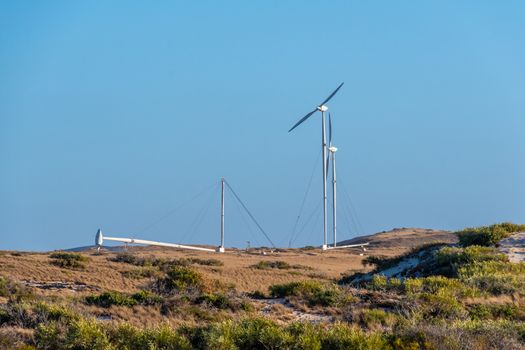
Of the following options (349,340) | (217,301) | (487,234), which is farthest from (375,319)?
(487,234)

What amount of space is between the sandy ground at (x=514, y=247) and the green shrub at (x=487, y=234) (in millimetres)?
373

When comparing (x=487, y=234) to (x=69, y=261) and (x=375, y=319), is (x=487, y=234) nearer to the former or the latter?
(x=375, y=319)

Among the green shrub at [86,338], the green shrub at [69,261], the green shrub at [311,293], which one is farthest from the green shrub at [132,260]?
the green shrub at [86,338]

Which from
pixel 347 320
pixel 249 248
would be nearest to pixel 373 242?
pixel 249 248

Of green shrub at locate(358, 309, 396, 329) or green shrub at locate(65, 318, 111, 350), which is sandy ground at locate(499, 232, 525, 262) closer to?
green shrub at locate(358, 309, 396, 329)

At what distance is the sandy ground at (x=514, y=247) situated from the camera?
37.6 m

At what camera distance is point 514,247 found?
39.5 m

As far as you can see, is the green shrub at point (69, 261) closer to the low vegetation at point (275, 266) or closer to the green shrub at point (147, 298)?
the low vegetation at point (275, 266)

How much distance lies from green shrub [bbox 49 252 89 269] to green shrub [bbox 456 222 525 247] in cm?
2033

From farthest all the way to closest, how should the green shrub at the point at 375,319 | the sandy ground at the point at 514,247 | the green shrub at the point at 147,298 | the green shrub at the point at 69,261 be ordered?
the green shrub at the point at 69,261
the sandy ground at the point at 514,247
the green shrub at the point at 147,298
the green shrub at the point at 375,319

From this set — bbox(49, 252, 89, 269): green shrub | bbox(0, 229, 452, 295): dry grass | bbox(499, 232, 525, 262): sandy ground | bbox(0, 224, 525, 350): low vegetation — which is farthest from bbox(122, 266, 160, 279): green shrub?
bbox(499, 232, 525, 262): sandy ground

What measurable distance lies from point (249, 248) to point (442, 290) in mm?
67524

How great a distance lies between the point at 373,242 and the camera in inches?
3863

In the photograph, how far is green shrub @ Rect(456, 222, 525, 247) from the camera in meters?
41.2
